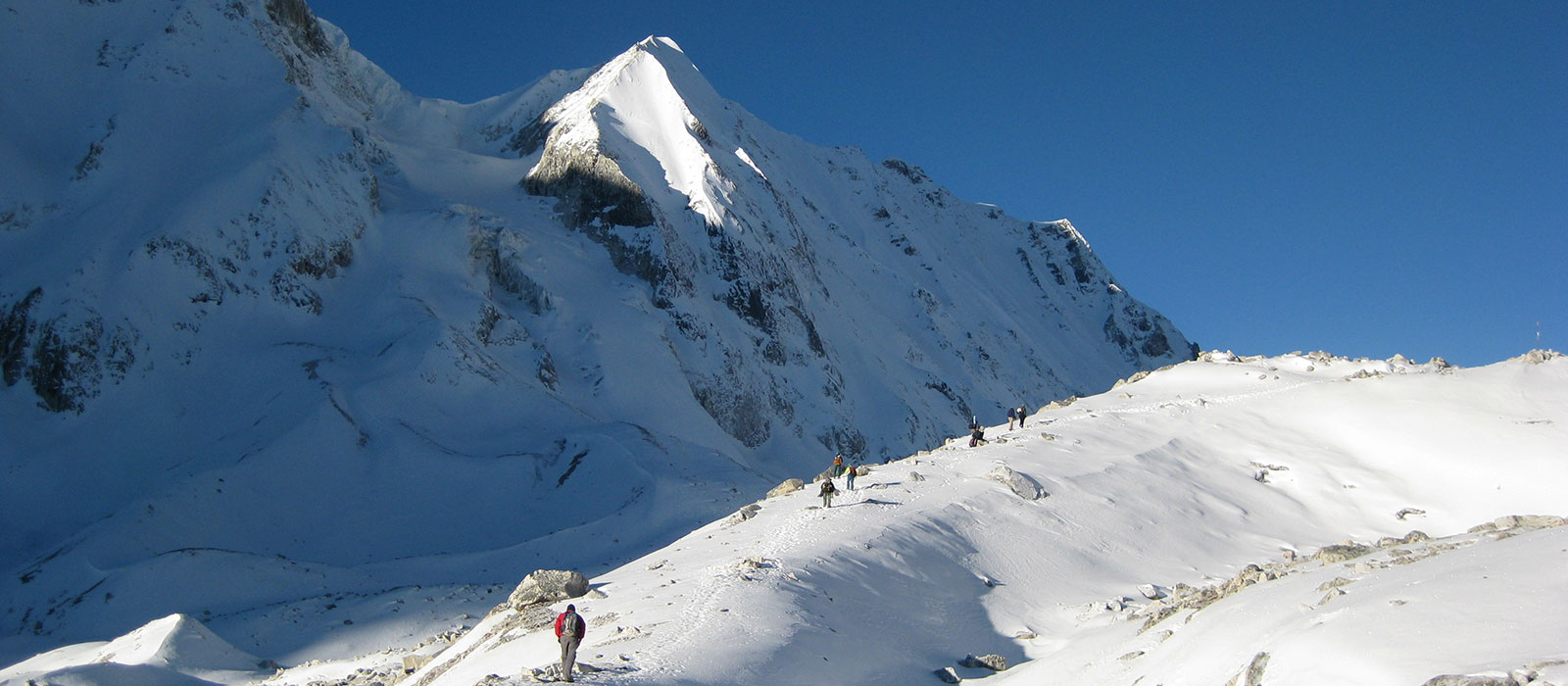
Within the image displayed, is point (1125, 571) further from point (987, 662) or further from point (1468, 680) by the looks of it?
point (1468, 680)

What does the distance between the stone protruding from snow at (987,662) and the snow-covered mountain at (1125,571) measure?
70 millimetres

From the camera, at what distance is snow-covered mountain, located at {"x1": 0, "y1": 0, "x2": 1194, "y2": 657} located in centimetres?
3272

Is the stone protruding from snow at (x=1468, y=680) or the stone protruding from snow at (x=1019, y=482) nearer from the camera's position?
the stone protruding from snow at (x=1468, y=680)

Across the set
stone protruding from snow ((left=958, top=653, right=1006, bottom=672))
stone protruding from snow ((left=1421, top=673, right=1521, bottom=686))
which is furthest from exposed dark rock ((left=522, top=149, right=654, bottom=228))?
stone protruding from snow ((left=1421, top=673, right=1521, bottom=686))

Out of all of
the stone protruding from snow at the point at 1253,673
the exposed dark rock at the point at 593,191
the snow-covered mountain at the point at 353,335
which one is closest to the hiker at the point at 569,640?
the stone protruding from snow at the point at 1253,673

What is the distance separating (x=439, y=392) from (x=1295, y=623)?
113 ft

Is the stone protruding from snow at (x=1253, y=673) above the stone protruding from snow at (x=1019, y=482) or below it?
below

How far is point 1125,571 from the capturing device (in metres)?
22.7

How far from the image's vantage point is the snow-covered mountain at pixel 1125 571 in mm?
12008

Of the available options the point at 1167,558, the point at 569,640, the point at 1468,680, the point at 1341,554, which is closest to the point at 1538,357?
the point at 1167,558

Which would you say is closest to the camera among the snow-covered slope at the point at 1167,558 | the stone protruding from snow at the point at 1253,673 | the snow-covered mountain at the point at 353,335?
the stone protruding from snow at the point at 1253,673

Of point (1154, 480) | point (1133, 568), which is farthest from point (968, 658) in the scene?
point (1154, 480)

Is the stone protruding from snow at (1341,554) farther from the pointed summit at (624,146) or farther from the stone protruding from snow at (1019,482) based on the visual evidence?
the pointed summit at (624,146)

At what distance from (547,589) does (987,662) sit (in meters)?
7.64
